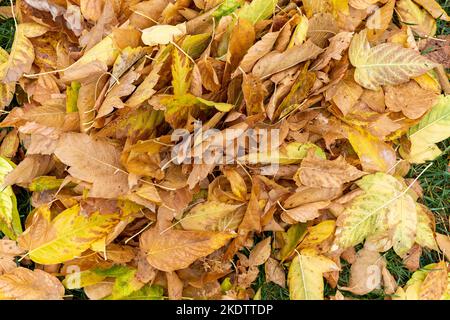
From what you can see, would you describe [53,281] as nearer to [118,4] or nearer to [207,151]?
[207,151]

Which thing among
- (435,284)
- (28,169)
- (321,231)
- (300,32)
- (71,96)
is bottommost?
(435,284)

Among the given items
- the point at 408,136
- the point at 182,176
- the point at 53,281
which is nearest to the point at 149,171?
the point at 182,176

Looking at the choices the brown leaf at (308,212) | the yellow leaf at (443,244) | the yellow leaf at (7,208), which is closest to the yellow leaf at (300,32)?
the brown leaf at (308,212)

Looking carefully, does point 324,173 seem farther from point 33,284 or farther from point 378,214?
point 33,284

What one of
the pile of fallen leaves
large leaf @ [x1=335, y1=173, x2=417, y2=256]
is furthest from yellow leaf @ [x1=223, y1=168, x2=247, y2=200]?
large leaf @ [x1=335, y1=173, x2=417, y2=256]

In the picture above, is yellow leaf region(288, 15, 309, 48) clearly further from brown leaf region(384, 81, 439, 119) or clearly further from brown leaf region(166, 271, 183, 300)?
brown leaf region(166, 271, 183, 300)

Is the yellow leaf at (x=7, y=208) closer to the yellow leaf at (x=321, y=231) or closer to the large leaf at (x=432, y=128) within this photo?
the yellow leaf at (x=321, y=231)

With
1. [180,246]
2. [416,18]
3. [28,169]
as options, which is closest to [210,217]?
[180,246]
